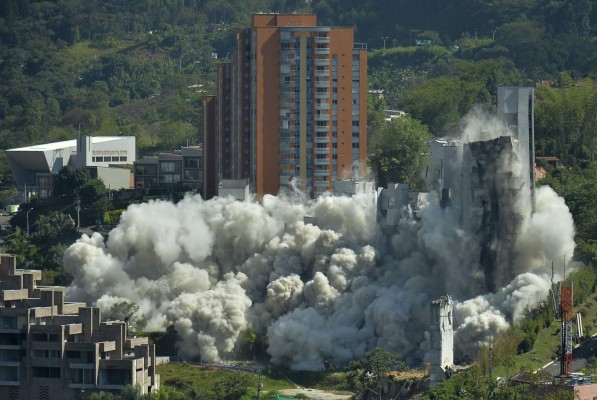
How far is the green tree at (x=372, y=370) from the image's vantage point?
257 feet


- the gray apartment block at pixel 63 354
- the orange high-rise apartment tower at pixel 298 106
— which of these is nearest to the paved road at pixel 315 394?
the gray apartment block at pixel 63 354

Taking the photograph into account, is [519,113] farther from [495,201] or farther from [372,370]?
[372,370]

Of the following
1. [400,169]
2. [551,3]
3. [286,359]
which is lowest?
[286,359]

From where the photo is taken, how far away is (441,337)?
77.6m

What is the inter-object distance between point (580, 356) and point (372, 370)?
272 inches

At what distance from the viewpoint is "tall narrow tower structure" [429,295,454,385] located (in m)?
77.2

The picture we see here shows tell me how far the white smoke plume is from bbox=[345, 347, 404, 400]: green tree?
270 cm

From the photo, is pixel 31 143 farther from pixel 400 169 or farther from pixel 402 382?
pixel 402 382

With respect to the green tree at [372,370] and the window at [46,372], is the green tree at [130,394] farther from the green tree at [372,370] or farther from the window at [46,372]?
the green tree at [372,370]

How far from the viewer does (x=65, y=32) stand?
18912 centimetres

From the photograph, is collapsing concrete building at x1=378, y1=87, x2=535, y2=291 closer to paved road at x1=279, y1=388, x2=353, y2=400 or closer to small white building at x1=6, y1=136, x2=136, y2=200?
paved road at x1=279, y1=388, x2=353, y2=400

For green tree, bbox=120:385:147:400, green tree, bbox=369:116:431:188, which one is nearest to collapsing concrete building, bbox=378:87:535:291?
green tree, bbox=369:116:431:188

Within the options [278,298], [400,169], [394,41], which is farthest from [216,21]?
[278,298]

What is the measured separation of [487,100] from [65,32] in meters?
76.4
